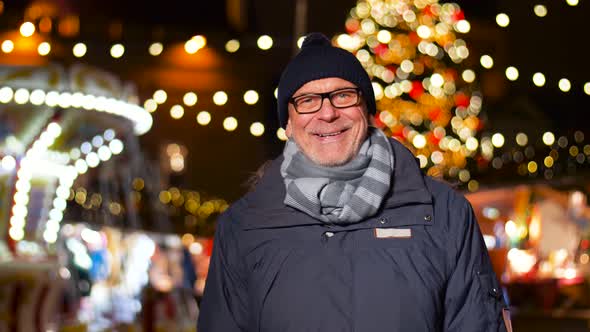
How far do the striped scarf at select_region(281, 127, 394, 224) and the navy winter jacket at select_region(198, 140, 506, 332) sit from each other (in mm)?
45

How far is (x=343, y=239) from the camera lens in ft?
10.8

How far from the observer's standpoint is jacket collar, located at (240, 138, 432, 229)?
3.36 m

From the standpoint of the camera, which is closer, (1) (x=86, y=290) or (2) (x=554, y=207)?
(1) (x=86, y=290)

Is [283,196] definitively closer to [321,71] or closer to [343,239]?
[343,239]

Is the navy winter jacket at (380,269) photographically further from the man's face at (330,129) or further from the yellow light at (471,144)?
the yellow light at (471,144)

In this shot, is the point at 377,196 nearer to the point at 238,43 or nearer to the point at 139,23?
the point at 238,43

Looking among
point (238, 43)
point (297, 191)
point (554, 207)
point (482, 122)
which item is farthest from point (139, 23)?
point (297, 191)

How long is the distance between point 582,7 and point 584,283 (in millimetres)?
14726

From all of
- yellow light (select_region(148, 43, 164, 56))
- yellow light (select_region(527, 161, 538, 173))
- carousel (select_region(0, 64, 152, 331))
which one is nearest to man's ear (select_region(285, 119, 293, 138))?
carousel (select_region(0, 64, 152, 331))

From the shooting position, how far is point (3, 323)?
855 cm

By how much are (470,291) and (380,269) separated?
284 mm

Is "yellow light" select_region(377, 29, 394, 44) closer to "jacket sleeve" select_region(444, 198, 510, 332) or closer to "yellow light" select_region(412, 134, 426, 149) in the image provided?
"yellow light" select_region(412, 134, 426, 149)

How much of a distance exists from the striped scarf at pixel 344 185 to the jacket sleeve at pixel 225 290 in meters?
0.27

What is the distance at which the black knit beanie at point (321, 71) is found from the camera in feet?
11.6
